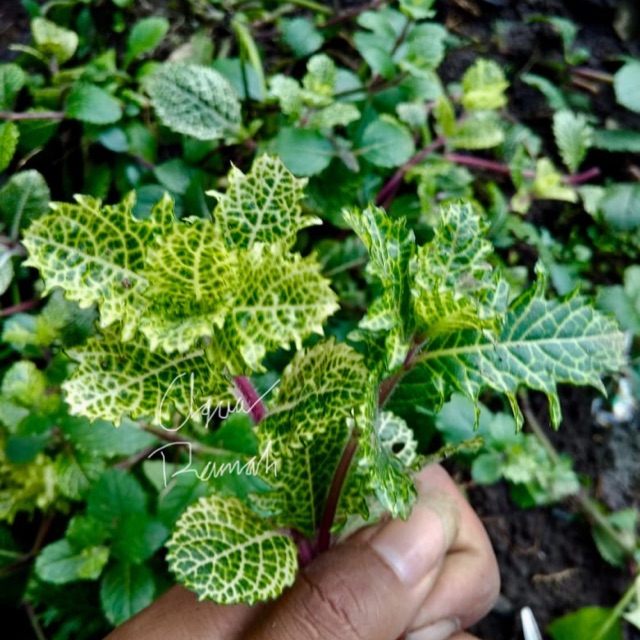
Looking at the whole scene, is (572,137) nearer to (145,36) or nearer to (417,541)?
(145,36)

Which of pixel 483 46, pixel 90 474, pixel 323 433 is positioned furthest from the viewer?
pixel 483 46

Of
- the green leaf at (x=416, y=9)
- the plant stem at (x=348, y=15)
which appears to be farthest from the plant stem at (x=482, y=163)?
the plant stem at (x=348, y=15)

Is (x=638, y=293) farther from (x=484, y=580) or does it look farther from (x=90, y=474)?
(x=90, y=474)

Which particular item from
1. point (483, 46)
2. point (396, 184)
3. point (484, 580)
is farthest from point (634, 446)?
point (483, 46)

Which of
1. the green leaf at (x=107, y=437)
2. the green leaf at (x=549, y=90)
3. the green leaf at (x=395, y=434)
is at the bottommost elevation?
the green leaf at (x=107, y=437)

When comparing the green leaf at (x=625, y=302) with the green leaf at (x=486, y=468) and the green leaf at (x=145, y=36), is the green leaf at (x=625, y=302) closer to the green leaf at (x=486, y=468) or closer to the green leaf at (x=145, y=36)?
the green leaf at (x=486, y=468)

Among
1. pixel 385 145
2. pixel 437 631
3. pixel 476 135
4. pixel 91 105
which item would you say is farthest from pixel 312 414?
pixel 476 135

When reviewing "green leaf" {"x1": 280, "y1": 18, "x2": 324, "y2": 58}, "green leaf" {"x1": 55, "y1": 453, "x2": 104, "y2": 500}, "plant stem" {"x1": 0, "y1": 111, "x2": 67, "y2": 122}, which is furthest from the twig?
"green leaf" {"x1": 280, "y1": 18, "x2": 324, "y2": 58}
